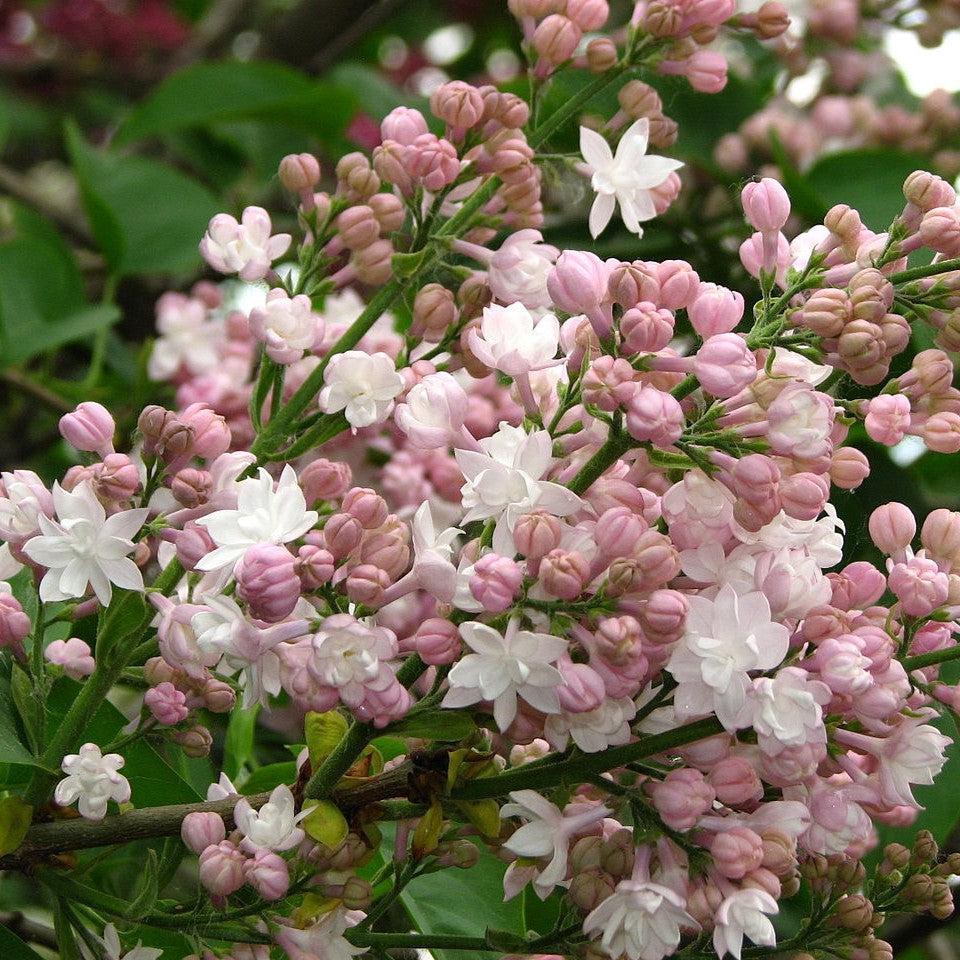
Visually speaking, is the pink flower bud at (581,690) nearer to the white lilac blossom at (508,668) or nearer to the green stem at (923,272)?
the white lilac blossom at (508,668)

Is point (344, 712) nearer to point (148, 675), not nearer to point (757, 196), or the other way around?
point (148, 675)

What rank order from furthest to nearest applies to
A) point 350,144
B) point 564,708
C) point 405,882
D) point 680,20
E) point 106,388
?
point 350,144 → point 106,388 → point 680,20 → point 405,882 → point 564,708

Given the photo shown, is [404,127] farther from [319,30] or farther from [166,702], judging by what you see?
[319,30]

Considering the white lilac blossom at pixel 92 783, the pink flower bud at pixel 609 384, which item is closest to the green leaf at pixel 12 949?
the white lilac blossom at pixel 92 783

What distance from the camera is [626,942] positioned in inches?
26.8

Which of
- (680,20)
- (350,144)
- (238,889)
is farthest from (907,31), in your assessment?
(238,889)

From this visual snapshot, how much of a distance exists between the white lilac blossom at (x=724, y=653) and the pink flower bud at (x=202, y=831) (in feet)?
0.86

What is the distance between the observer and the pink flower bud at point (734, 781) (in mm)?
679

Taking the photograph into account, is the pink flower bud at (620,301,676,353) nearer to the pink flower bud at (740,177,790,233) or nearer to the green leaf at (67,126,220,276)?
the pink flower bud at (740,177,790,233)

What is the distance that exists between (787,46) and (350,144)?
1.90ft

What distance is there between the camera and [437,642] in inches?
26.2

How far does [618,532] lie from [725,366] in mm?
95

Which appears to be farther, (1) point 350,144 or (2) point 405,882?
(1) point 350,144

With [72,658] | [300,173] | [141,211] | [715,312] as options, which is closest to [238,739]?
[72,658]
